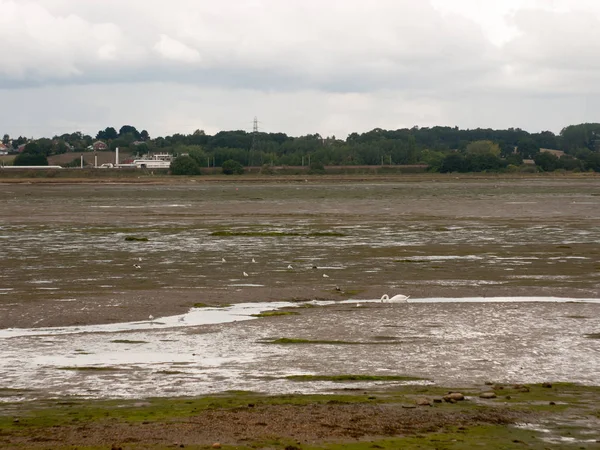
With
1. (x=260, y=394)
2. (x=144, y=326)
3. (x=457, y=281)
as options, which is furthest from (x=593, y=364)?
(x=457, y=281)

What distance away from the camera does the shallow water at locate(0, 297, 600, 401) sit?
43.7 ft

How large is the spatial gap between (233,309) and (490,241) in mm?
19490

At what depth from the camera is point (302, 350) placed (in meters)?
15.8

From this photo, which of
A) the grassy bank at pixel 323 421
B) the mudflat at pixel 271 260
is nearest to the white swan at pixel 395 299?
the mudflat at pixel 271 260

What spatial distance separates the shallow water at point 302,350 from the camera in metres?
13.3

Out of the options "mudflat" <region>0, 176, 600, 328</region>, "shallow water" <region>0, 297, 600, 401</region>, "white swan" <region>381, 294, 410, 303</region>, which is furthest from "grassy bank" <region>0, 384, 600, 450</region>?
"white swan" <region>381, 294, 410, 303</region>

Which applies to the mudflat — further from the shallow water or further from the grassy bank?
the grassy bank

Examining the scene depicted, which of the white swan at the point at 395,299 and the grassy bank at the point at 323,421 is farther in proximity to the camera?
the white swan at the point at 395,299

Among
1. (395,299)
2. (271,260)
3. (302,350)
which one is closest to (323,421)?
(302,350)

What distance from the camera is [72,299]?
73.2ft

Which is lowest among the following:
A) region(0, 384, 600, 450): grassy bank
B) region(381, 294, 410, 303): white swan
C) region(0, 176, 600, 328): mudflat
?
region(0, 176, 600, 328): mudflat

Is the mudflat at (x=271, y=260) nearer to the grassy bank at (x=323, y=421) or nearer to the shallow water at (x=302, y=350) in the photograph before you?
the shallow water at (x=302, y=350)

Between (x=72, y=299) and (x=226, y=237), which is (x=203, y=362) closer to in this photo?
(x=72, y=299)

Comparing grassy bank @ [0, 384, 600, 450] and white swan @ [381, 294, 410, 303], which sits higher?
grassy bank @ [0, 384, 600, 450]
